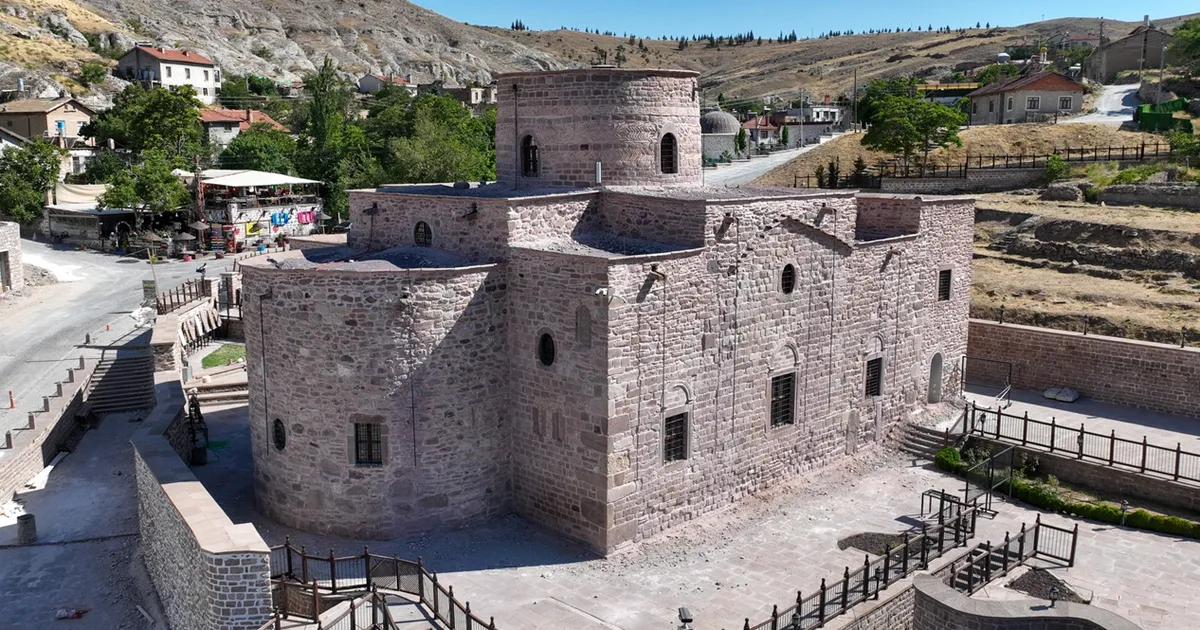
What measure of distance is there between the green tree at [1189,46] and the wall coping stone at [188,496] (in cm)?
7029

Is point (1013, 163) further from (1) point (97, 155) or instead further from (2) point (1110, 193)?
(1) point (97, 155)

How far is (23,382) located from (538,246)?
1789 cm

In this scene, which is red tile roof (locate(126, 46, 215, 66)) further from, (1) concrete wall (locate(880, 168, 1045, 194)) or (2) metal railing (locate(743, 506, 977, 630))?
(2) metal railing (locate(743, 506, 977, 630))

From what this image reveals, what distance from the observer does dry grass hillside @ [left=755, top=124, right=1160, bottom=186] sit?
53312 millimetres

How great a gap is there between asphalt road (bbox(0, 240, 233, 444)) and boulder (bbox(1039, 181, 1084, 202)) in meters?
36.7

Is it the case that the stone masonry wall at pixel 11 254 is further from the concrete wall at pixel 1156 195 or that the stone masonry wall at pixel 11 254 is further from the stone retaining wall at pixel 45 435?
the concrete wall at pixel 1156 195

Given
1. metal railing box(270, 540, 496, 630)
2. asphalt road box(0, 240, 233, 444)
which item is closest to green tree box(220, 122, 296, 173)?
asphalt road box(0, 240, 233, 444)

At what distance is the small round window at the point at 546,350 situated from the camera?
1755 centimetres

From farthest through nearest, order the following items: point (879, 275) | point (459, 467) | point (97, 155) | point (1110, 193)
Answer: point (97, 155) → point (1110, 193) → point (879, 275) → point (459, 467)

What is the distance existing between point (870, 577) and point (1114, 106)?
2348 inches

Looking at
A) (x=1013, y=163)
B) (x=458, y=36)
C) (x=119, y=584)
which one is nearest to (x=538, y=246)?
(x=119, y=584)

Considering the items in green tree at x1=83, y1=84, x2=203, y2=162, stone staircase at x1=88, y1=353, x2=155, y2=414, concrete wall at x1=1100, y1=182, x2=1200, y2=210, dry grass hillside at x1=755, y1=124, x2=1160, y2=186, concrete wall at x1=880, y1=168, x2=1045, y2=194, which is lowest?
stone staircase at x1=88, y1=353, x2=155, y2=414

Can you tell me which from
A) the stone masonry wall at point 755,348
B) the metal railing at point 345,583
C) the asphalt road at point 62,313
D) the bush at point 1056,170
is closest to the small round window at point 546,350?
the stone masonry wall at point 755,348

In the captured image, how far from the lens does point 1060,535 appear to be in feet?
61.6
